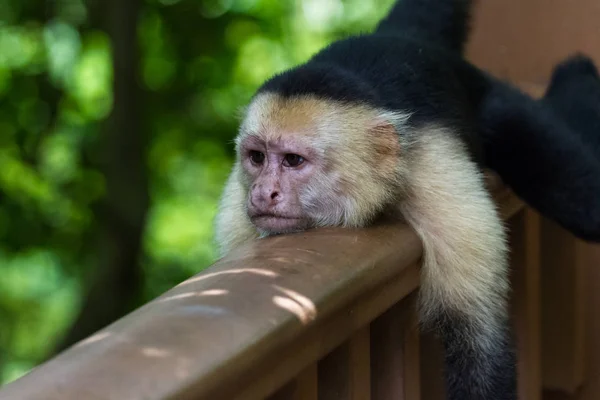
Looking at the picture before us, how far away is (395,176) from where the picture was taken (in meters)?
2.05

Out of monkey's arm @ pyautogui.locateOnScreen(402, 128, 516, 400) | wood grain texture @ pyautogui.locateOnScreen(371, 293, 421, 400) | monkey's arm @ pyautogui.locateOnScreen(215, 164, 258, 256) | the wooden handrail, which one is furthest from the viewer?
monkey's arm @ pyautogui.locateOnScreen(215, 164, 258, 256)

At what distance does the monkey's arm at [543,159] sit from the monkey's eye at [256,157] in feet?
2.54

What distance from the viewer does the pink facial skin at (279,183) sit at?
1977mm

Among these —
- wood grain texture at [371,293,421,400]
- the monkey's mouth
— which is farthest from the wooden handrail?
the monkey's mouth

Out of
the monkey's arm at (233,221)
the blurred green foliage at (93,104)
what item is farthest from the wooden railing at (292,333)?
the blurred green foliage at (93,104)

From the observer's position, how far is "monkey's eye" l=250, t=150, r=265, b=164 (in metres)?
2.12

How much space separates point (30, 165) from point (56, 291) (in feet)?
5.03

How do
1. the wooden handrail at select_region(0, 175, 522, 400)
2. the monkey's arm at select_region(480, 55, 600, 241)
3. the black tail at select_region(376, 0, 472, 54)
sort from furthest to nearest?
the black tail at select_region(376, 0, 472, 54) → the monkey's arm at select_region(480, 55, 600, 241) → the wooden handrail at select_region(0, 175, 522, 400)

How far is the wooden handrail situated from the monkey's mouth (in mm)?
445

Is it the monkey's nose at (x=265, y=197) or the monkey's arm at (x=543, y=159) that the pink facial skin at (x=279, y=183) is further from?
the monkey's arm at (x=543, y=159)

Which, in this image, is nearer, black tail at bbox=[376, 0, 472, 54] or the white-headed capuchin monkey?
the white-headed capuchin monkey

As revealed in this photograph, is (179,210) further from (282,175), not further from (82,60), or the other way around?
(282,175)

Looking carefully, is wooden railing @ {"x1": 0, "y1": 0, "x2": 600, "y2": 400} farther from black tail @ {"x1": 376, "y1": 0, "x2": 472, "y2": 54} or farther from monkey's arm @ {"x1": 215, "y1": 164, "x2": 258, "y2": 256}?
black tail @ {"x1": 376, "y1": 0, "x2": 472, "y2": 54}

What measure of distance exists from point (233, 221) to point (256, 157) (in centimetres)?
17
